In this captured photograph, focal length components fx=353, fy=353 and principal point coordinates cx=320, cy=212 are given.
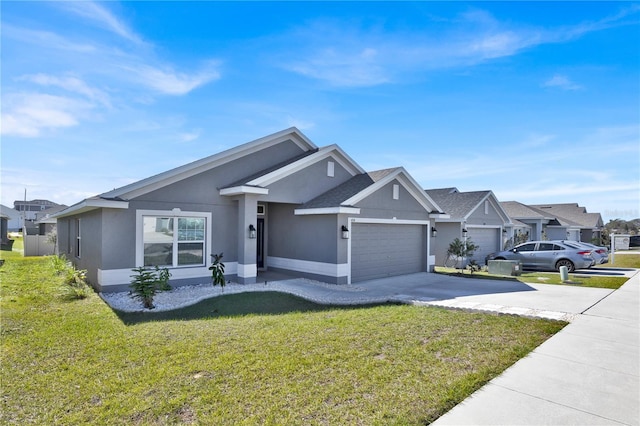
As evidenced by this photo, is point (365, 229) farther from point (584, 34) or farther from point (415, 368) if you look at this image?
point (584, 34)

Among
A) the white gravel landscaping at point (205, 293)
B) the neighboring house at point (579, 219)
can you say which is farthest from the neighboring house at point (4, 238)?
the neighboring house at point (579, 219)

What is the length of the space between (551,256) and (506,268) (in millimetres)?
3132

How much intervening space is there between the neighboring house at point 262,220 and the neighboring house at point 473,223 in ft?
15.4

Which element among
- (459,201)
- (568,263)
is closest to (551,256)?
(568,263)

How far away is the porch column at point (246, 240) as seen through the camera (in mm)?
11766

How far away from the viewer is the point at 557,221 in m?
30.6

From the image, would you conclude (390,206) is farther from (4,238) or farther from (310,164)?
(4,238)

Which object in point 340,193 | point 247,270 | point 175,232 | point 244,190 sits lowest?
point 247,270

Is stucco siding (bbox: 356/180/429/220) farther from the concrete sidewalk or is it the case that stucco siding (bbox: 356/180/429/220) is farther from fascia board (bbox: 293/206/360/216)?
the concrete sidewalk

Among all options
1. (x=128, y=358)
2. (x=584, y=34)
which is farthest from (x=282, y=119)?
(x=128, y=358)

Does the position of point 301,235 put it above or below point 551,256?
above

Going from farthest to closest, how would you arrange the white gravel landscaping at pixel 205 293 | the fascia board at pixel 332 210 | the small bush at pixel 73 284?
the fascia board at pixel 332 210
the small bush at pixel 73 284
the white gravel landscaping at pixel 205 293

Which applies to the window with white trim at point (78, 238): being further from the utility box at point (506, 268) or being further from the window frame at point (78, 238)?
the utility box at point (506, 268)

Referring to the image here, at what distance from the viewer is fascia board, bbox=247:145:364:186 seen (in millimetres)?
12062
